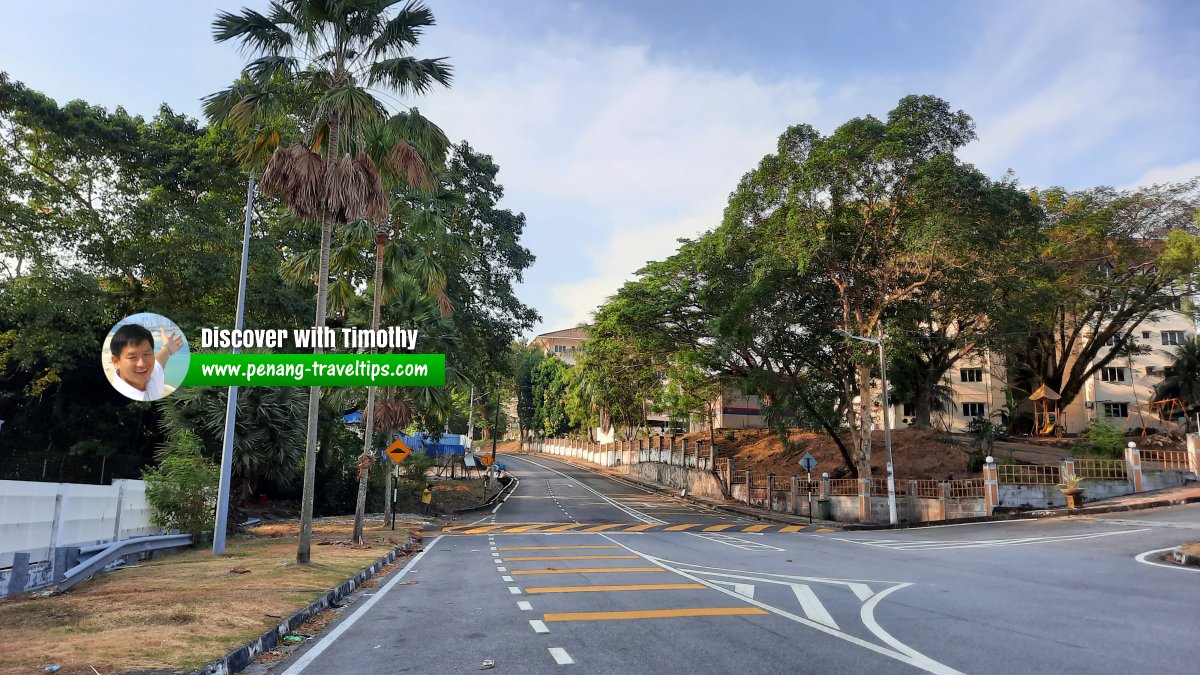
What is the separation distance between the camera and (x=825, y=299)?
104 ft

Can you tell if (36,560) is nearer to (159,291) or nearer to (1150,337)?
(159,291)

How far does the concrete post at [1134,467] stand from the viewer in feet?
96.0

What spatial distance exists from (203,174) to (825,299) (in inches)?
1015

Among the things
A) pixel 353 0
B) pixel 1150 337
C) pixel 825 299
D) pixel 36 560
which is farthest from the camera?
pixel 1150 337

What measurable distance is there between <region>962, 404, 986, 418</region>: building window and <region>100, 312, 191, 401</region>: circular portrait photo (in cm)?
5918

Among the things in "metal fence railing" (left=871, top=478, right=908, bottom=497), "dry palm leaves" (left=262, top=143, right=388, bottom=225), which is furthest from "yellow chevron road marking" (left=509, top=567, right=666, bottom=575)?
"metal fence railing" (left=871, top=478, right=908, bottom=497)

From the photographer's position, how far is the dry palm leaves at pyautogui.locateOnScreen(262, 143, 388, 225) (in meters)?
13.2

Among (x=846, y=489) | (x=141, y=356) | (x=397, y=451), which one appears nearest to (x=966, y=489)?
(x=846, y=489)

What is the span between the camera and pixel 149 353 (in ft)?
64.5

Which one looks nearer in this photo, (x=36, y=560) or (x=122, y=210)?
(x=36, y=560)

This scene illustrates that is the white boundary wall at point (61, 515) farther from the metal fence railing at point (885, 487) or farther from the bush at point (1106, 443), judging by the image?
the bush at point (1106, 443)

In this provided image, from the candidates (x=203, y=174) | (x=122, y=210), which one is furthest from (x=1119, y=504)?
(x=122, y=210)

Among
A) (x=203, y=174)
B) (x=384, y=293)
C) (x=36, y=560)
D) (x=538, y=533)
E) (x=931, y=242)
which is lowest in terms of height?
(x=538, y=533)

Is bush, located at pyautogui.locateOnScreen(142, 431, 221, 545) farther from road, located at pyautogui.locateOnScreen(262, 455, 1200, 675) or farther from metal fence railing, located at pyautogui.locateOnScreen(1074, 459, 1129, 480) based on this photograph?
metal fence railing, located at pyautogui.locateOnScreen(1074, 459, 1129, 480)
